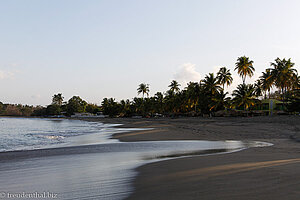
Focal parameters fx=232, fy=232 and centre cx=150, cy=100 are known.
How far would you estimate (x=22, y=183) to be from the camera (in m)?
5.84

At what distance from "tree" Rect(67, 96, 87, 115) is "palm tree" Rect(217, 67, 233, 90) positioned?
114 meters

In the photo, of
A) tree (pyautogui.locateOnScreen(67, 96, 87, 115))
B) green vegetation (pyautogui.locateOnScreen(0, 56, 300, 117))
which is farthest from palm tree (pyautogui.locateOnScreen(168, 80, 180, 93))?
tree (pyautogui.locateOnScreen(67, 96, 87, 115))

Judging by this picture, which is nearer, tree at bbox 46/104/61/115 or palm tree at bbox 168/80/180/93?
palm tree at bbox 168/80/180/93

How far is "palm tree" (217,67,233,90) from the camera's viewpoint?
66375mm

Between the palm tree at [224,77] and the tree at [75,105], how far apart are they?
114 meters

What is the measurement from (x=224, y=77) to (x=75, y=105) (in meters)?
116

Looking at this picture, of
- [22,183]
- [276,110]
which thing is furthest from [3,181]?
[276,110]

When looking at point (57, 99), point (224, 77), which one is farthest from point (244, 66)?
point (57, 99)

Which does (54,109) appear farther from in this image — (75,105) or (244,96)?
(244,96)

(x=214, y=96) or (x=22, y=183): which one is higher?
(x=214, y=96)

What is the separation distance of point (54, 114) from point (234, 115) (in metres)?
142

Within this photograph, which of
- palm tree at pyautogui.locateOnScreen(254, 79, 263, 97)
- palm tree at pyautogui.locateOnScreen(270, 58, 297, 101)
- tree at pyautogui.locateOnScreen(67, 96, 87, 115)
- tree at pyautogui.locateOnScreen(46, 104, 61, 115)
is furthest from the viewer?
tree at pyautogui.locateOnScreen(46, 104, 61, 115)

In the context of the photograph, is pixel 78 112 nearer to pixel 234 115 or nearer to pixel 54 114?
pixel 54 114

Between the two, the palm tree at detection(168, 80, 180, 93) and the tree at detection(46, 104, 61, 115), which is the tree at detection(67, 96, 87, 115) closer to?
the tree at detection(46, 104, 61, 115)
